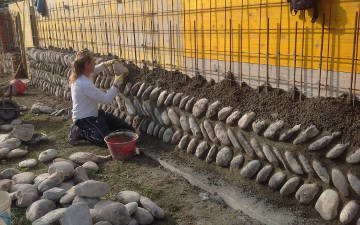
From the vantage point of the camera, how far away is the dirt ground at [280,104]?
321 cm

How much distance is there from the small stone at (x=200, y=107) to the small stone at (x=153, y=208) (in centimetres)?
145

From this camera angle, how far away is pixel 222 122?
4.25m

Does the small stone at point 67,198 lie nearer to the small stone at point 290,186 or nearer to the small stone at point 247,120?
the small stone at point 247,120

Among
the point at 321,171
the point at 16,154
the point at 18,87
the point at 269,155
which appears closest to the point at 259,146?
the point at 269,155

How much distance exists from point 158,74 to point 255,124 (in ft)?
7.91

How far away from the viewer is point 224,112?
4191mm

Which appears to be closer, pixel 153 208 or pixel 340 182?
pixel 340 182

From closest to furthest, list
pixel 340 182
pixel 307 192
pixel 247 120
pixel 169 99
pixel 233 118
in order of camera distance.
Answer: pixel 340 182
pixel 307 192
pixel 247 120
pixel 233 118
pixel 169 99

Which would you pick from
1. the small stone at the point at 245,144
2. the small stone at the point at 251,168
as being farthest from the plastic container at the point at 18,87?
the small stone at the point at 251,168

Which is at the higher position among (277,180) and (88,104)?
(88,104)

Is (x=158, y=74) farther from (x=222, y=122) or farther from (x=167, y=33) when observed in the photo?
(x=222, y=122)

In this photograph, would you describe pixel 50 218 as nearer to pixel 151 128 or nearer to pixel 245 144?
pixel 245 144

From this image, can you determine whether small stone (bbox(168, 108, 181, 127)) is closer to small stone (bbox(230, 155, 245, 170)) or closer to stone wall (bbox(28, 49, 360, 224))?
stone wall (bbox(28, 49, 360, 224))

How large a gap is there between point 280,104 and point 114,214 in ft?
6.92
